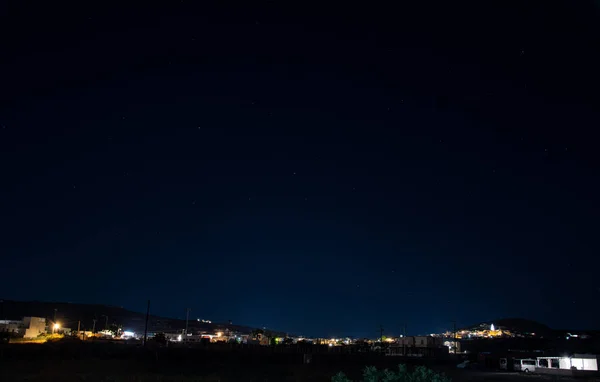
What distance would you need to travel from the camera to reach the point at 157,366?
47844 millimetres

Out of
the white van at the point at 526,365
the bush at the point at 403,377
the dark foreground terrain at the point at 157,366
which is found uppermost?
the bush at the point at 403,377

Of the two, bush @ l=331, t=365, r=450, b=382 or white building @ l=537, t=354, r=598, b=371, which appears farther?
white building @ l=537, t=354, r=598, b=371

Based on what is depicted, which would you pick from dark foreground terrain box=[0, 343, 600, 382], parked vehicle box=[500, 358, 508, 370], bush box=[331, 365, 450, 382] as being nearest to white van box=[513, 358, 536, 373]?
parked vehicle box=[500, 358, 508, 370]

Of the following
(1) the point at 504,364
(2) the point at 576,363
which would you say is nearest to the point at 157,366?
(2) the point at 576,363

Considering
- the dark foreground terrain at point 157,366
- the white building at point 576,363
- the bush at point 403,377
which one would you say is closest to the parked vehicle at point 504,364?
the white building at point 576,363

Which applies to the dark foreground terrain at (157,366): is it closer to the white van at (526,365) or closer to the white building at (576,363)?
the white building at (576,363)

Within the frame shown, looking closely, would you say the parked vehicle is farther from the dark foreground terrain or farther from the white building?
the dark foreground terrain

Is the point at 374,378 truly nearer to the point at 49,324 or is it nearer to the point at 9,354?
the point at 9,354

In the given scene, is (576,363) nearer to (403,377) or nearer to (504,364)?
(504,364)

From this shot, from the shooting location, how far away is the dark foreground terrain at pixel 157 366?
37438 millimetres

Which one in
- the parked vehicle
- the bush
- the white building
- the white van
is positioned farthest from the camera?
the parked vehicle

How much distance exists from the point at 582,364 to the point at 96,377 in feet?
155

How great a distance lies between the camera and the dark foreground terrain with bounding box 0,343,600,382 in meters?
37.4

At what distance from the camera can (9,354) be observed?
4750 centimetres
